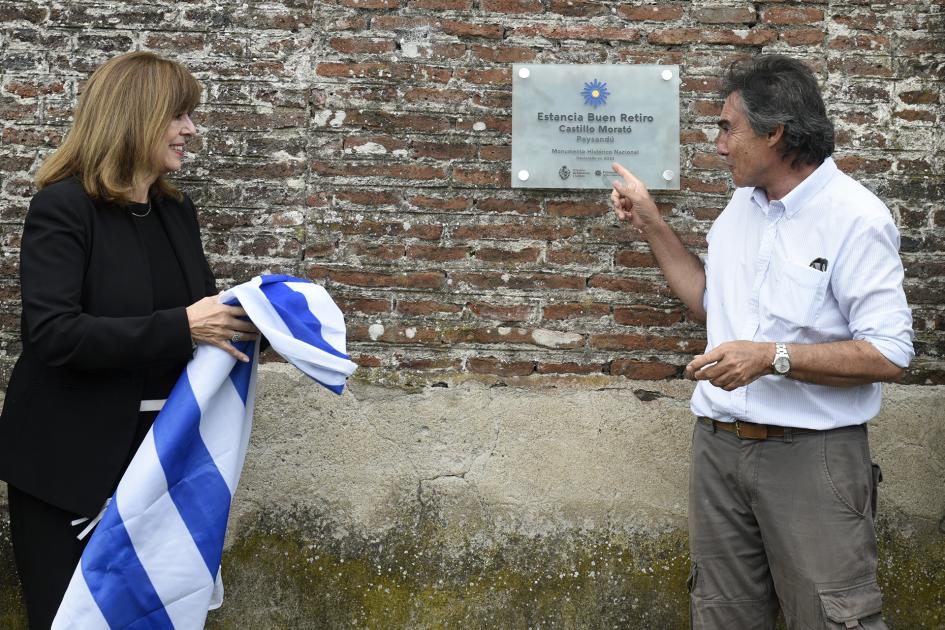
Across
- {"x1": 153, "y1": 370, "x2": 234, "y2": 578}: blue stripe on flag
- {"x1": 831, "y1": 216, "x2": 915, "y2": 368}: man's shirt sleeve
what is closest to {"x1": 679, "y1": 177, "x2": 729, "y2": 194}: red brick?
{"x1": 831, "y1": 216, "x2": 915, "y2": 368}: man's shirt sleeve

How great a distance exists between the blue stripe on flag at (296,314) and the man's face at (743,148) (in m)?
1.36

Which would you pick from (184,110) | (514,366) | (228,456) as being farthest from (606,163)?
(228,456)

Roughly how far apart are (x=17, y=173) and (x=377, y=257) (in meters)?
1.44

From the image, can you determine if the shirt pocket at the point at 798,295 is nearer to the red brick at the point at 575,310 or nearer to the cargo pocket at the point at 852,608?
the cargo pocket at the point at 852,608

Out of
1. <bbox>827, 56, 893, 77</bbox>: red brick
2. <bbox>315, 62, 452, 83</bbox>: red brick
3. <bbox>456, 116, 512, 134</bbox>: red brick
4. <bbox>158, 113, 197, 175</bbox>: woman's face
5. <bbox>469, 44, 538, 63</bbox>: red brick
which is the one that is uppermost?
<bbox>469, 44, 538, 63</bbox>: red brick

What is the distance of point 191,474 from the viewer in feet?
8.54

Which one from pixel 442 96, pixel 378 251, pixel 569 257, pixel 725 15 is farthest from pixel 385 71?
pixel 725 15

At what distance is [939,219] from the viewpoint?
3.51m

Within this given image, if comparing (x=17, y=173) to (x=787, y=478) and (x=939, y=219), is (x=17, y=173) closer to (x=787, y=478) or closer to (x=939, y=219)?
(x=787, y=478)

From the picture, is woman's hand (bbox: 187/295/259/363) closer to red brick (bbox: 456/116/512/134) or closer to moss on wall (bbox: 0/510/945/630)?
moss on wall (bbox: 0/510/945/630)

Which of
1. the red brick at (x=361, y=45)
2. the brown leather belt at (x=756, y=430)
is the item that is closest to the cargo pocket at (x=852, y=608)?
the brown leather belt at (x=756, y=430)

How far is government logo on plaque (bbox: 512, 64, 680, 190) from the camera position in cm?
349

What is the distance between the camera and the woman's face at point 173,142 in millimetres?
2650

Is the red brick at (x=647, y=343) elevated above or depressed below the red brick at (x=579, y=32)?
below
